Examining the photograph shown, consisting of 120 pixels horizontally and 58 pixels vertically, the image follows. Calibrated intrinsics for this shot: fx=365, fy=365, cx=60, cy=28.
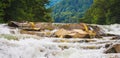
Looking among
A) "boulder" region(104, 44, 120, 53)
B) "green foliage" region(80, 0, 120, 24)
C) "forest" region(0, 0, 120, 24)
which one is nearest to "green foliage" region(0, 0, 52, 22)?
"forest" region(0, 0, 120, 24)

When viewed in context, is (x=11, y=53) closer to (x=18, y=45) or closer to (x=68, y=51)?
(x=18, y=45)

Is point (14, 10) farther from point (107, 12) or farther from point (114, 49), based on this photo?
point (114, 49)

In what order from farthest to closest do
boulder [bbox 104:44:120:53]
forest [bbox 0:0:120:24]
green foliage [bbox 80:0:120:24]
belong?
green foliage [bbox 80:0:120:24] → forest [bbox 0:0:120:24] → boulder [bbox 104:44:120:53]

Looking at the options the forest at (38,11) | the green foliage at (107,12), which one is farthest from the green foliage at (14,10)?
the green foliage at (107,12)

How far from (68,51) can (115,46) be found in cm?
204

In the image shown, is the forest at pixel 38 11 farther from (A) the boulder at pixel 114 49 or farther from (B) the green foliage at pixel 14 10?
(A) the boulder at pixel 114 49

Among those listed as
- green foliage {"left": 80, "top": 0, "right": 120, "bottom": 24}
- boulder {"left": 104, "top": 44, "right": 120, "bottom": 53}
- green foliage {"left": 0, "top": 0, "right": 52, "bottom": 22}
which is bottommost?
green foliage {"left": 80, "top": 0, "right": 120, "bottom": 24}

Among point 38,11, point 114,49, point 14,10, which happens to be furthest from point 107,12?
point 114,49

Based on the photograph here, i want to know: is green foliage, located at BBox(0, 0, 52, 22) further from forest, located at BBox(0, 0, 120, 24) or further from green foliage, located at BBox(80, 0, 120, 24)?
green foliage, located at BBox(80, 0, 120, 24)

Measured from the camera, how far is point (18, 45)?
630 inches

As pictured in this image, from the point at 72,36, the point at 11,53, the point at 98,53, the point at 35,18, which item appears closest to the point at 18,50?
the point at 11,53

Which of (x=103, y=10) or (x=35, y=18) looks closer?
(x=35, y=18)

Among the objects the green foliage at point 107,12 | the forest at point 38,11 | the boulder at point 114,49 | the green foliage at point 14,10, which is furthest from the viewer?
the green foliage at point 107,12

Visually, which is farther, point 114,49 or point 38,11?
point 38,11
